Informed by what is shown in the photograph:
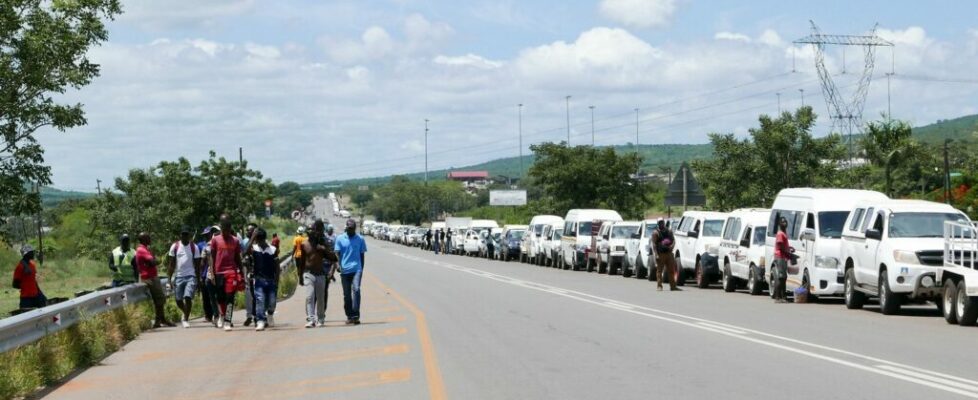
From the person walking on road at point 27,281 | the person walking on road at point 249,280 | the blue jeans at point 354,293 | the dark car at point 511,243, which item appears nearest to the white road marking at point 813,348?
the blue jeans at point 354,293

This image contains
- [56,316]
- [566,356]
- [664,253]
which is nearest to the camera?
[566,356]

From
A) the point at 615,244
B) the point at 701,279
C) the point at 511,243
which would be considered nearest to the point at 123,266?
the point at 701,279

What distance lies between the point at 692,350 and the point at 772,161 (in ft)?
117

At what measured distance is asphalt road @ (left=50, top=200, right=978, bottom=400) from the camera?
1175 cm

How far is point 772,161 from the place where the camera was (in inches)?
1948

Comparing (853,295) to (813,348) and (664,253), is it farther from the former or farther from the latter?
(813,348)

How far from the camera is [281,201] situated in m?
199

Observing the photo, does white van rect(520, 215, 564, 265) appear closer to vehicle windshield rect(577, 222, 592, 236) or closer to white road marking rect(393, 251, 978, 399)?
vehicle windshield rect(577, 222, 592, 236)

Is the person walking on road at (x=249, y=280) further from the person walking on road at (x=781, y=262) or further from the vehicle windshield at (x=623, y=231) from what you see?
the vehicle windshield at (x=623, y=231)

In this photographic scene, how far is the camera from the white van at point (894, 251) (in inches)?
830

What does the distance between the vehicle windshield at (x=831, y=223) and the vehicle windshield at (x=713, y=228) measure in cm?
825

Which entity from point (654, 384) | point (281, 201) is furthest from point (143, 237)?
point (281, 201)

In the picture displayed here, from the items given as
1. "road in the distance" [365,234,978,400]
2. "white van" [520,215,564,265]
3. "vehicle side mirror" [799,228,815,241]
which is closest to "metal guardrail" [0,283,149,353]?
"road in the distance" [365,234,978,400]

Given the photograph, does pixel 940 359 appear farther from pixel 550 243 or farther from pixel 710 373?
pixel 550 243
